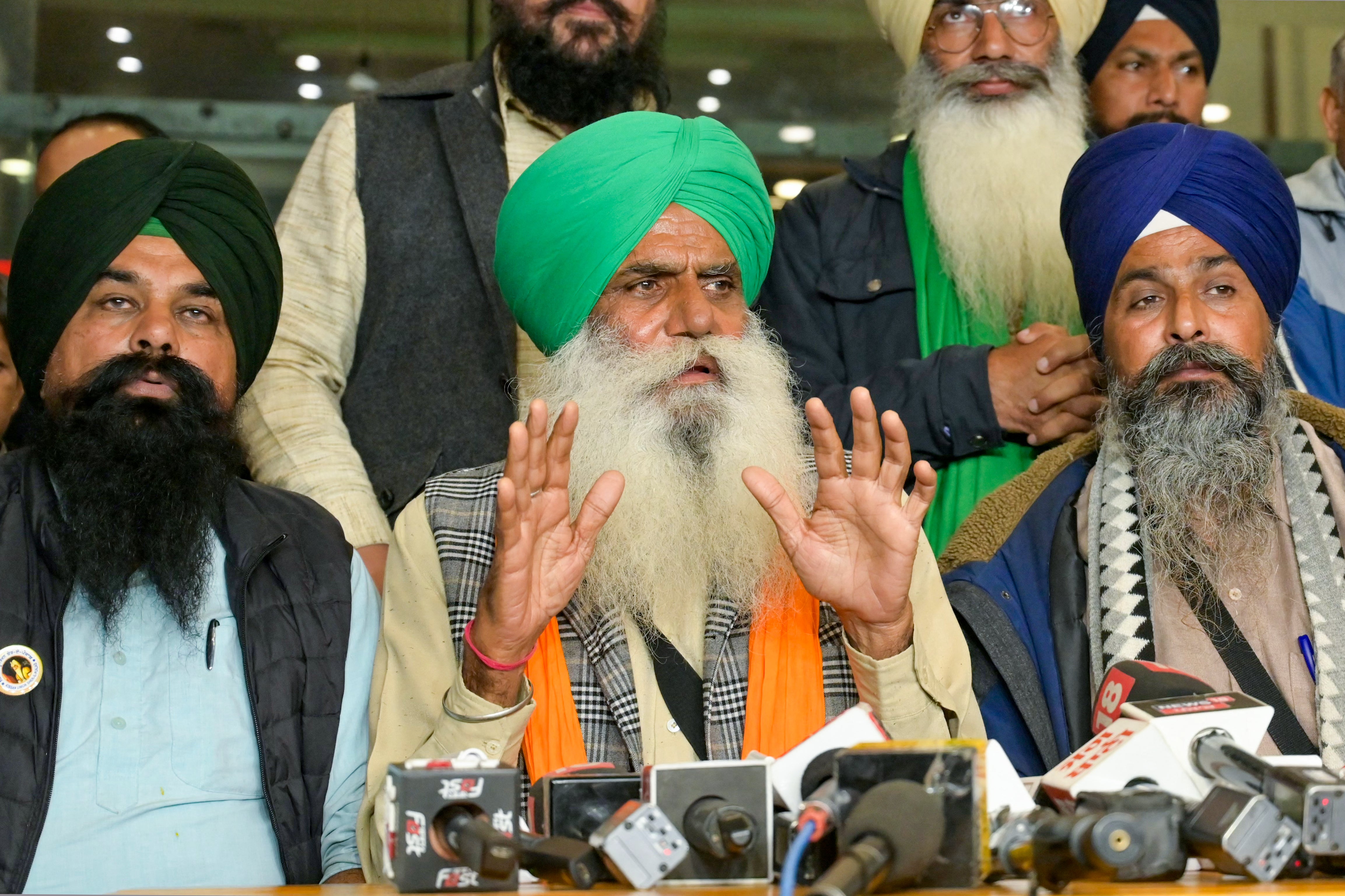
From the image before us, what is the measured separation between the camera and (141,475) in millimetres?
3084

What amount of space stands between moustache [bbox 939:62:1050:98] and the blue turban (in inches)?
29.3

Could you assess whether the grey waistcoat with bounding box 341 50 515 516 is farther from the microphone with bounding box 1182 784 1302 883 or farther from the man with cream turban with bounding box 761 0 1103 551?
the microphone with bounding box 1182 784 1302 883

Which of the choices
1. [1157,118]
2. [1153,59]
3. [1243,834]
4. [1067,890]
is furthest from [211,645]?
[1153,59]

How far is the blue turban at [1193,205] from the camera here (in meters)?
3.33

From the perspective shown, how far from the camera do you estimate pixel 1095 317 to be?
3451mm

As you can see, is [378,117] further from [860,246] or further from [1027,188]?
[1027,188]

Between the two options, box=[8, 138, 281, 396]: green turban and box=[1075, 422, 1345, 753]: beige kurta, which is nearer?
box=[1075, 422, 1345, 753]: beige kurta

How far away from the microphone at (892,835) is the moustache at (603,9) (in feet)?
9.11

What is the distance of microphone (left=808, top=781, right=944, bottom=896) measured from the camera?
62.6 inches

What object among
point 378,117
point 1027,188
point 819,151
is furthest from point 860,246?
point 819,151

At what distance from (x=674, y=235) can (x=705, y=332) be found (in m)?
0.21

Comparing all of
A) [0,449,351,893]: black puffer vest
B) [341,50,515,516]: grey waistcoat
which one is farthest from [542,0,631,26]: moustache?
[0,449,351,893]: black puffer vest

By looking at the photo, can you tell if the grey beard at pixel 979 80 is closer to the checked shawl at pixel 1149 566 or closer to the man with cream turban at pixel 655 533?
the man with cream turban at pixel 655 533

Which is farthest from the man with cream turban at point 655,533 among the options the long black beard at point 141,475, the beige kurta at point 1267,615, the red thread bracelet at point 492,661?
the beige kurta at point 1267,615
